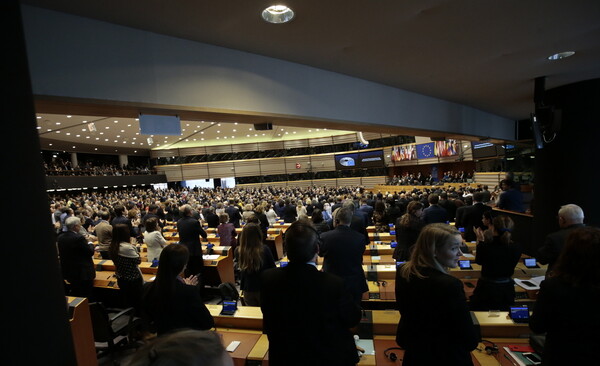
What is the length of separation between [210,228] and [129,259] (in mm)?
5671

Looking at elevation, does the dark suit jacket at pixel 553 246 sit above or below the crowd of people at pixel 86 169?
below

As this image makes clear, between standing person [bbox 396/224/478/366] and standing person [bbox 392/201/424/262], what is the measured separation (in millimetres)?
2452

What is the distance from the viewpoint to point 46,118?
14039 millimetres

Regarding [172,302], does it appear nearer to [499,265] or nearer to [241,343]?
[241,343]

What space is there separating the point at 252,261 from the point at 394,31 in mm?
2981

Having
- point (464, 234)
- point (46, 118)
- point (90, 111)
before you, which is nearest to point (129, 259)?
point (90, 111)

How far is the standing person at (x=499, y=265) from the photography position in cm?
314

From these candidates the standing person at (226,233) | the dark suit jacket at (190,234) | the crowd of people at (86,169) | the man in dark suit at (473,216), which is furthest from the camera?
the crowd of people at (86,169)

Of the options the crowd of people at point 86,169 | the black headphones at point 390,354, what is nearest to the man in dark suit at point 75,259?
the black headphones at point 390,354

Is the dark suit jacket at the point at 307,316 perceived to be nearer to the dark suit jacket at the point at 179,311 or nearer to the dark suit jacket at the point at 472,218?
the dark suit jacket at the point at 179,311

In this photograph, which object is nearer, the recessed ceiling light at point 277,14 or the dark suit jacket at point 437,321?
the dark suit jacket at point 437,321

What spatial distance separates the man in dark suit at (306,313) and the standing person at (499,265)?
228 centimetres

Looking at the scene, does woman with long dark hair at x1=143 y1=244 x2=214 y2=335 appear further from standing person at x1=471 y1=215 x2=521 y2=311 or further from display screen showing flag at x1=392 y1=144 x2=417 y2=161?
display screen showing flag at x1=392 y1=144 x2=417 y2=161

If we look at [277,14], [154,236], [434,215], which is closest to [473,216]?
[434,215]
